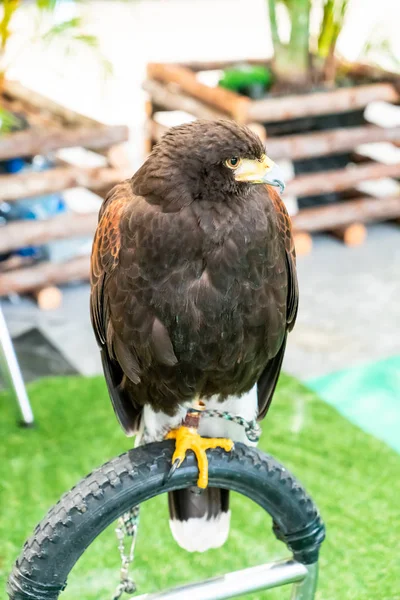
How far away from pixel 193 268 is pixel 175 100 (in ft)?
10.7

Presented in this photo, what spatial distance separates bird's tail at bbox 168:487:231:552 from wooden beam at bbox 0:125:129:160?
2.36 meters

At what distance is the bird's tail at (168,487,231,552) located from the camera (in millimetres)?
1723

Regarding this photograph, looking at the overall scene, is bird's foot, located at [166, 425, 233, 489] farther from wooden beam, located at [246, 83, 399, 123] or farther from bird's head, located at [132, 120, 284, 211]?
wooden beam, located at [246, 83, 399, 123]

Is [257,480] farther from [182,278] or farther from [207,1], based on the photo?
[207,1]

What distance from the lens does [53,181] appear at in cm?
378

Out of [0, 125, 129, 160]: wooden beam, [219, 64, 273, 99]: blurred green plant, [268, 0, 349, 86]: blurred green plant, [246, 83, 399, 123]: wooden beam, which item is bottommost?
[0, 125, 129, 160]: wooden beam

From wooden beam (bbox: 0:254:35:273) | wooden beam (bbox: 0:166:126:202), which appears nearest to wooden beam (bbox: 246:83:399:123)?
wooden beam (bbox: 0:166:126:202)

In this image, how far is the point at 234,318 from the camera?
151 centimetres

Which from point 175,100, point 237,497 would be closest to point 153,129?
point 175,100

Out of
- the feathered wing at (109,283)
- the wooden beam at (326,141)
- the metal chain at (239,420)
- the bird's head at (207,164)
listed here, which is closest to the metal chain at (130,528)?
the metal chain at (239,420)

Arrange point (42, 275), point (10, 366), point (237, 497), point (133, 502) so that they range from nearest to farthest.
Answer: point (133, 502), point (237, 497), point (10, 366), point (42, 275)

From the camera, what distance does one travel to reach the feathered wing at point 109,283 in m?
1.55

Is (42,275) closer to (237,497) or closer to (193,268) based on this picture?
(237,497)

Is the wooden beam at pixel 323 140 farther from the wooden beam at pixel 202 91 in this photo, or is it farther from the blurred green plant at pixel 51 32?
the blurred green plant at pixel 51 32
